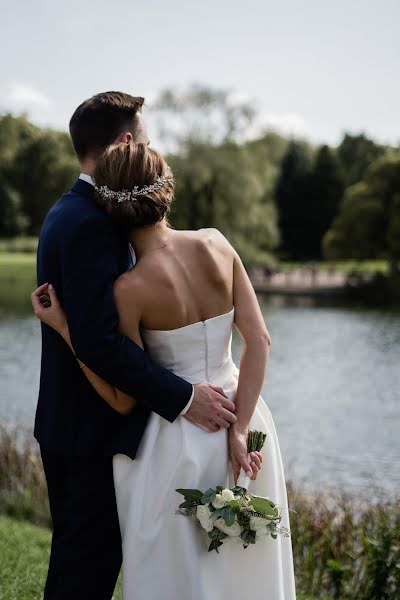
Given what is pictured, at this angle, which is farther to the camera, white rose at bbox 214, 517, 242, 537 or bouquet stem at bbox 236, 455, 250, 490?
bouquet stem at bbox 236, 455, 250, 490

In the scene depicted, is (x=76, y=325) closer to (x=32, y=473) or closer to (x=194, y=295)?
(x=194, y=295)

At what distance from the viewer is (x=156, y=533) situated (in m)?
2.13

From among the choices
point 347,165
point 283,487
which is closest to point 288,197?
point 347,165

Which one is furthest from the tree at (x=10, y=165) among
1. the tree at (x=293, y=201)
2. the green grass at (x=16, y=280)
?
the tree at (x=293, y=201)

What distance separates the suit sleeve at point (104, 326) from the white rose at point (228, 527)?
303 millimetres

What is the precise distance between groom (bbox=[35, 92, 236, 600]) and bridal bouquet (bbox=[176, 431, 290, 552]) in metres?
0.20

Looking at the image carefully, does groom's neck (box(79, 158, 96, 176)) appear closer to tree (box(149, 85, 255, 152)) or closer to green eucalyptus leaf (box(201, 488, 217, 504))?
green eucalyptus leaf (box(201, 488, 217, 504))

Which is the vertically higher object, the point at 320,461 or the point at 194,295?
the point at 194,295

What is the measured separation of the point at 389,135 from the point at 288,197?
10.2 meters

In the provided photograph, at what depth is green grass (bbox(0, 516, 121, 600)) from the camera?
135 inches

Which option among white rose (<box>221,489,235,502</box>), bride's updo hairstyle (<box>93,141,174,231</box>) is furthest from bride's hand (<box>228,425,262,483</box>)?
bride's updo hairstyle (<box>93,141,174,231</box>)

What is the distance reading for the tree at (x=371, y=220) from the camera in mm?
32875

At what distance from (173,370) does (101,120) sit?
75 cm

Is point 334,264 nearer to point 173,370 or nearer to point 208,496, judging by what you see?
point 173,370
